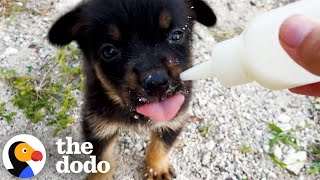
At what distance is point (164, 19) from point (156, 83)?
342mm

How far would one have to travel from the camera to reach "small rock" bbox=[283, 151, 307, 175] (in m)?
3.46

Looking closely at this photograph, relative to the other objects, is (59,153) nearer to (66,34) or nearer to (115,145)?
(115,145)

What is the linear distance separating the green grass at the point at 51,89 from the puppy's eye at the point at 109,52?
1025 mm

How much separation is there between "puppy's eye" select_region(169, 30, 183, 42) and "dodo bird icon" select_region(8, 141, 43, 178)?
123cm

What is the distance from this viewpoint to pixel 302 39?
1.62 meters

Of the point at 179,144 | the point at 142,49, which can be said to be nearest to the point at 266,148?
the point at 179,144

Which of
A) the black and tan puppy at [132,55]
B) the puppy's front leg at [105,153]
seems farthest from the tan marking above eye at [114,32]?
the puppy's front leg at [105,153]

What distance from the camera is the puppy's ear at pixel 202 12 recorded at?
2957 millimetres

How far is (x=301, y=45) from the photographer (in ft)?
5.33

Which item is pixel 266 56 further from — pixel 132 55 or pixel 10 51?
pixel 10 51

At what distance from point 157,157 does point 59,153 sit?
2.11 ft

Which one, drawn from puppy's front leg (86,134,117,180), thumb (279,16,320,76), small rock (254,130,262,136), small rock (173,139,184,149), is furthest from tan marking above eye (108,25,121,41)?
small rock (254,130,262,136)

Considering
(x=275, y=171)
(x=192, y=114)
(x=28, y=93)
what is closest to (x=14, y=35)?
(x=28, y=93)

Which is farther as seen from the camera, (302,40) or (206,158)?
(206,158)
